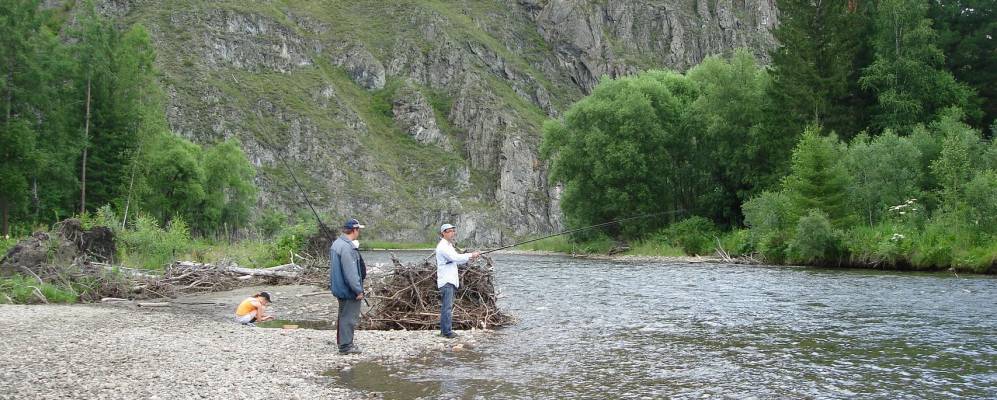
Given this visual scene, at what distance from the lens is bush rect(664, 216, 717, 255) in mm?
44781

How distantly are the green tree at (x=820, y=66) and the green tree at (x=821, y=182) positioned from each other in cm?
937

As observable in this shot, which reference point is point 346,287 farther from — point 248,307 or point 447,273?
point 248,307

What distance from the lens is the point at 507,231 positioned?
140m

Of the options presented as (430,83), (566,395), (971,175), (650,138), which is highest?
(430,83)

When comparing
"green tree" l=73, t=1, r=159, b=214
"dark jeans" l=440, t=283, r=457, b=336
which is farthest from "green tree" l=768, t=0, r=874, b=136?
"green tree" l=73, t=1, r=159, b=214

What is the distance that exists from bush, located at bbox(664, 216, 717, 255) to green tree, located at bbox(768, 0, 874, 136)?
314 inches

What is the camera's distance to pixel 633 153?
53.0 metres

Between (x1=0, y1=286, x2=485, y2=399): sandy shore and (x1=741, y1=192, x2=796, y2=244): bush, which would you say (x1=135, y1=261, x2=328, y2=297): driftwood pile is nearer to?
(x1=0, y1=286, x2=485, y2=399): sandy shore

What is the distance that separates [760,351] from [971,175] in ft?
76.7

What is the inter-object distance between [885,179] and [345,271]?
3035 centimetres

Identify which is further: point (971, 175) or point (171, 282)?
point (971, 175)

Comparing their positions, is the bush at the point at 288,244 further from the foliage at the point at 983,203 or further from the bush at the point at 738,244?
the foliage at the point at 983,203

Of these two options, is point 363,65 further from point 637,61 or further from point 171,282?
point 171,282

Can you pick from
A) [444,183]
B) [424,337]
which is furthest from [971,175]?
[444,183]
